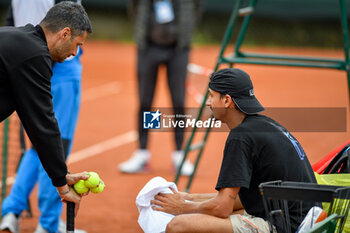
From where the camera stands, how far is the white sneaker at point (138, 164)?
7336 millimetres

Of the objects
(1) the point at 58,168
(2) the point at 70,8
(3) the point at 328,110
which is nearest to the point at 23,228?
(1) the point at 58,168

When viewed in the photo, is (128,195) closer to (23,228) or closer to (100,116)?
(23,228)

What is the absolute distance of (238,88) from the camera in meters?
3.37

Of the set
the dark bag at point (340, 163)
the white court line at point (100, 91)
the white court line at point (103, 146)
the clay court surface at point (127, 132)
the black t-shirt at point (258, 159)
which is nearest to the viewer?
the black t-shirt at point (258, 159)

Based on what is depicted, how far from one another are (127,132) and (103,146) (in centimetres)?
113

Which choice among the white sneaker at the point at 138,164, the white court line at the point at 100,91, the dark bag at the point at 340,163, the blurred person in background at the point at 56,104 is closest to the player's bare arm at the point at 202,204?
the dark bag at the point at 340,163

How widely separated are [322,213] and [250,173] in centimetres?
44

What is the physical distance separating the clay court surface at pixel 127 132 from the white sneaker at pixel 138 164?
0.12 meters

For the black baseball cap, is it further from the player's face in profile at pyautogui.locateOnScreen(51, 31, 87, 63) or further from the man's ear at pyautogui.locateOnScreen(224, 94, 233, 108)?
the player's face in profile at pyautogui.locateOnScreen(51, 31, 87, 63)

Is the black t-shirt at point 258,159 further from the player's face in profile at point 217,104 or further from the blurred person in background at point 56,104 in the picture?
the blurred person in background at point 56,104

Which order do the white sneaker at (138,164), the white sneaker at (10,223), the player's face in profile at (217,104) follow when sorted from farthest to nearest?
the white sneaker at (138,164), the white sneaker at (10,223), the player's face in profile at (217,104)

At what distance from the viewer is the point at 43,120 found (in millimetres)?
3291
